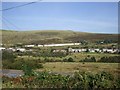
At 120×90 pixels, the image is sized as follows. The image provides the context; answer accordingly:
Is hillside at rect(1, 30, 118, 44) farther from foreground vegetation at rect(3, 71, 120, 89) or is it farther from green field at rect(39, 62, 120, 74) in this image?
foreground vegetation at rect(3, 71, 120, 89)

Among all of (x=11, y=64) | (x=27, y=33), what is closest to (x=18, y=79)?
(x=11, y=64)

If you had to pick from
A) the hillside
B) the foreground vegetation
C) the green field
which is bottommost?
the green field

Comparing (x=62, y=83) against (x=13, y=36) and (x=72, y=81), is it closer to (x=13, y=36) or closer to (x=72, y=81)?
(x=72, y=81)

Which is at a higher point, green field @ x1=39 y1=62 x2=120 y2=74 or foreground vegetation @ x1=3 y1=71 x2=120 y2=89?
foreground vegetation @ x1=3 y1=71 x2=120 y2=89

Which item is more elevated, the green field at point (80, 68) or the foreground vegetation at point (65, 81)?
the foreground vegetation at point (65, 81)

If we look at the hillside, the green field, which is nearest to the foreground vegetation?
the green field

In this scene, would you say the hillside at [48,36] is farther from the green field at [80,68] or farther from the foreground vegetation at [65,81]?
the foreground vegetation at [65,81]

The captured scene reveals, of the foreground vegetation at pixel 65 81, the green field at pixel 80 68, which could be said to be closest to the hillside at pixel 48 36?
the green field at pixel 80 68

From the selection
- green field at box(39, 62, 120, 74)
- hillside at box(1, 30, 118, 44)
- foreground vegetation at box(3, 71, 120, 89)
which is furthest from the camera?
hillside at box(1, 30, 118, 44)
